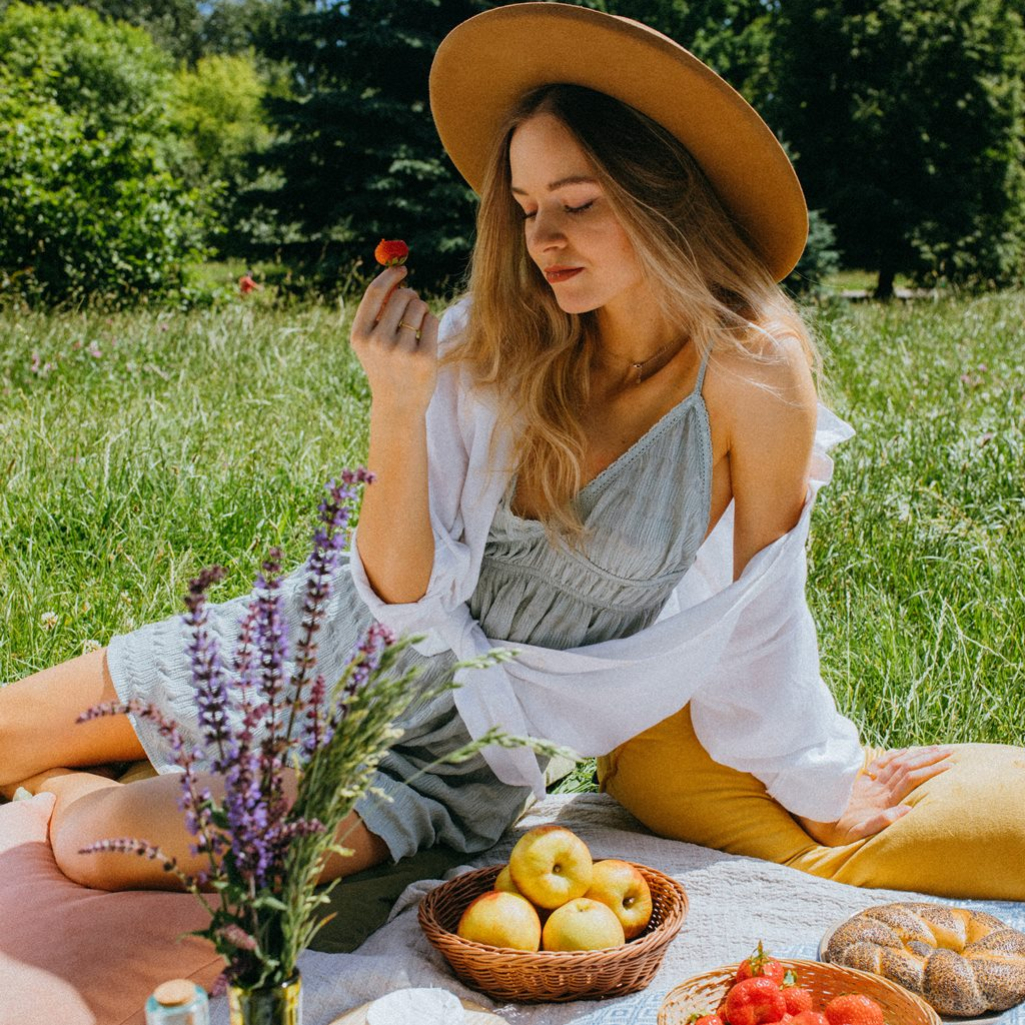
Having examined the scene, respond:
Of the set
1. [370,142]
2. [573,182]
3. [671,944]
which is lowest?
[671,944]

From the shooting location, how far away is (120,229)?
31.8 feet

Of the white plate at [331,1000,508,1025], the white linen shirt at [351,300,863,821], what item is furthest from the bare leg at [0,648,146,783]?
the white plate at [331,1000,508,1025]

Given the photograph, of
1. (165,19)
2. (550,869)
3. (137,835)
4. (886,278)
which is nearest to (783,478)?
(550,869)

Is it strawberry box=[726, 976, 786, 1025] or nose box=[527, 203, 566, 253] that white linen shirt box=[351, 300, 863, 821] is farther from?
strawberry box=[726, 976, 786, 1025]

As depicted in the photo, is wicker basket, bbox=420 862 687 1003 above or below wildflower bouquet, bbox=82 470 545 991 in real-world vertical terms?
below

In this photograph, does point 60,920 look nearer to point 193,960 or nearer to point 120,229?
point 193,960

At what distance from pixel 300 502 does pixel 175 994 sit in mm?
3041

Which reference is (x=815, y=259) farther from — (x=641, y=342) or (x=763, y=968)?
(x=763, y=968)

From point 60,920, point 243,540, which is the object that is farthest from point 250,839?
point 243,540

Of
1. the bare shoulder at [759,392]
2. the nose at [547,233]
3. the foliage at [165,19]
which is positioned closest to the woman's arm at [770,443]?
the bare shoulder at [759,392]

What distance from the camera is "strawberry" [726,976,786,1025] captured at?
5.94 ft

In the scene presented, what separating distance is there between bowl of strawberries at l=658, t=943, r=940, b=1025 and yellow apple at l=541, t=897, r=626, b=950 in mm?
183

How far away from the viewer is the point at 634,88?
7.80ft

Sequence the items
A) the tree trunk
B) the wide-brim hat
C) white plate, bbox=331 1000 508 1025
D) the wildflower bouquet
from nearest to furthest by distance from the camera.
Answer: the wildflower bouquet < white plate, bbox=331 1000 508 1025 < the wide-brim hat < the tree trunk
